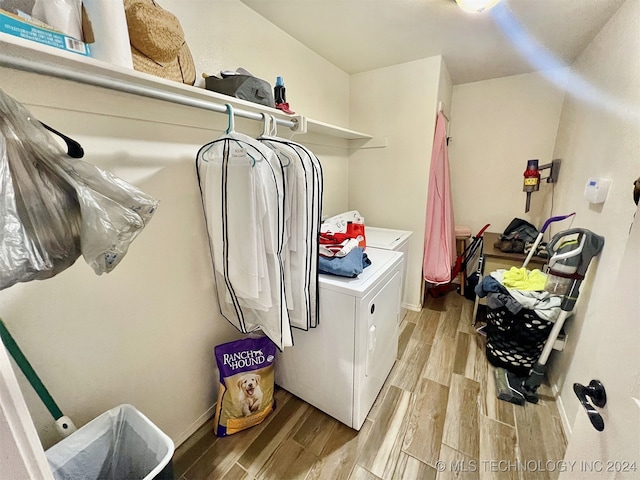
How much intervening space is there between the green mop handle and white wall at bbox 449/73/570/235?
11.7 feet

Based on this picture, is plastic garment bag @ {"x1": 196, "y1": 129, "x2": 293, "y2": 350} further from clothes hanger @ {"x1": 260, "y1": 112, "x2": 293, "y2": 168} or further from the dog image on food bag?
the dog image on food bag

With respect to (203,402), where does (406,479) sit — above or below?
below

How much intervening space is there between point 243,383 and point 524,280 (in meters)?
1.97

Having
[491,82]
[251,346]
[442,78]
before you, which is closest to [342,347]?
[251,346]

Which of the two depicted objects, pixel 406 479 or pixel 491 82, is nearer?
pixel 406 479

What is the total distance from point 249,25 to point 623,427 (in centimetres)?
218

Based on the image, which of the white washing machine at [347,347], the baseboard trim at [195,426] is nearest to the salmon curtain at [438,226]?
the white washing machine at [347,347]

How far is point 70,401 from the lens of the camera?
39.0 inches

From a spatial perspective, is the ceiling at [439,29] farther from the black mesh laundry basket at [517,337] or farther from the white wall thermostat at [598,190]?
the black mesh laundry basket at [517,337]

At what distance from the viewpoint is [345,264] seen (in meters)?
1.40

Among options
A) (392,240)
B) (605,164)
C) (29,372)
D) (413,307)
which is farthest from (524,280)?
(29,372)

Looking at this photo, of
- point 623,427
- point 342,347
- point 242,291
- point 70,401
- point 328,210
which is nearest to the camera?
point 623,427

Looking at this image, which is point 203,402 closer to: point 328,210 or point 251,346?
point 251,346

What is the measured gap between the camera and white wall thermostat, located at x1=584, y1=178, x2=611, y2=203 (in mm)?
1376
